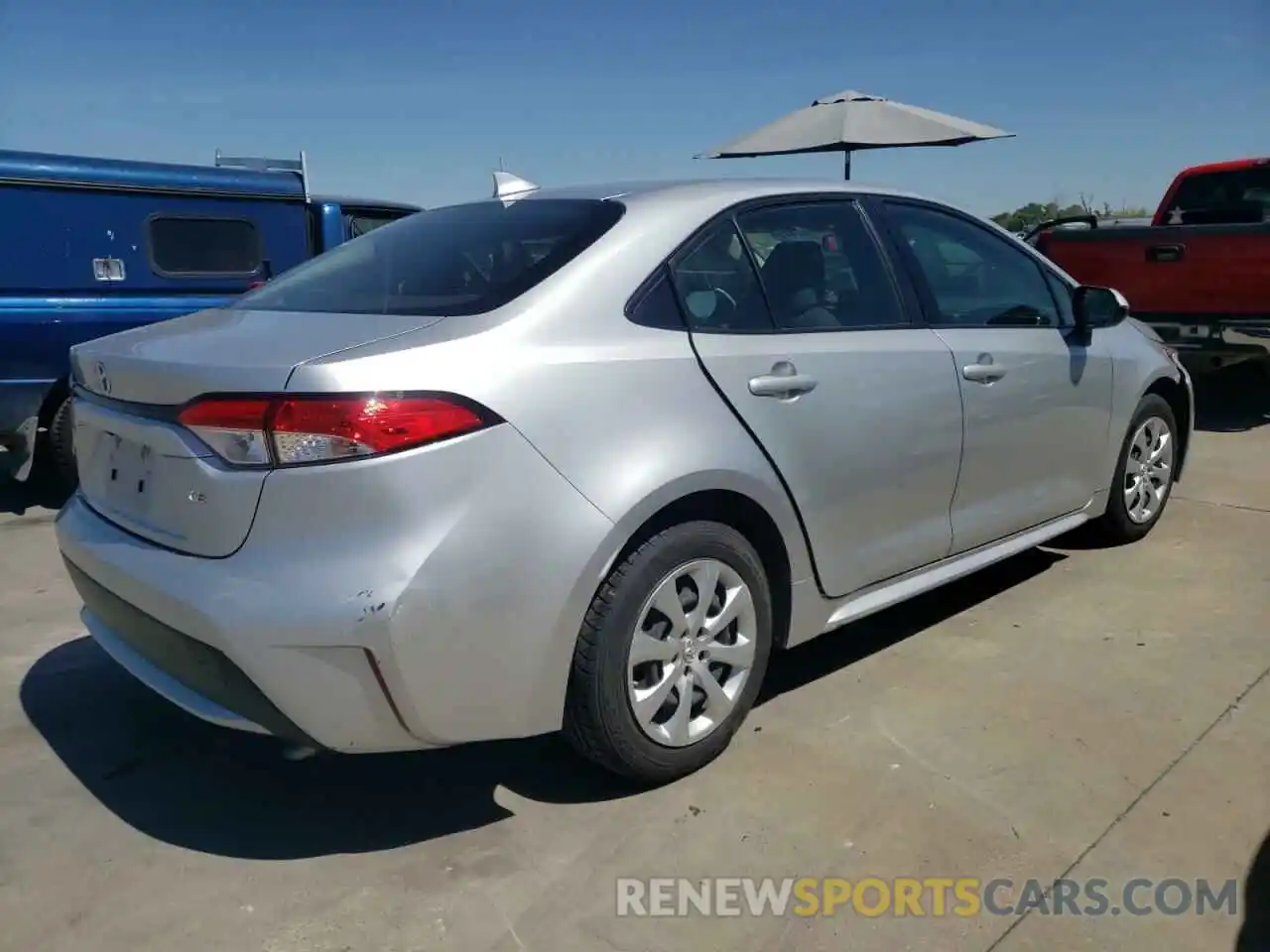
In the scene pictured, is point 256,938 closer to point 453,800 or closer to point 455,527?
point 453,800

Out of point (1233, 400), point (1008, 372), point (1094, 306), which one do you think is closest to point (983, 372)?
point (1008, 372)

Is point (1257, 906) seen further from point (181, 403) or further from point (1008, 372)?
point (181, 403)

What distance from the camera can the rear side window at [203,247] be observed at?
6.20 meters

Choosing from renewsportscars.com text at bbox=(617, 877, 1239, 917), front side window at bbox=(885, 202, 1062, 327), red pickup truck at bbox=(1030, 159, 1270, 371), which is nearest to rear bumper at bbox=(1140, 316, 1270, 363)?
red pickup truck at bbox=(1030, 159, 1270, 371)

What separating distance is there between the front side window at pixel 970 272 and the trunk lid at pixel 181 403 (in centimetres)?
181

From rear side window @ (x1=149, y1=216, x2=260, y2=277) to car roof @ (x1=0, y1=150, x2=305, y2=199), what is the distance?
198 mm

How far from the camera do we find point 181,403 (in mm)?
2318

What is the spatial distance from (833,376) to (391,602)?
1.46 m

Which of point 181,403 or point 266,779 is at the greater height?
point 181,403

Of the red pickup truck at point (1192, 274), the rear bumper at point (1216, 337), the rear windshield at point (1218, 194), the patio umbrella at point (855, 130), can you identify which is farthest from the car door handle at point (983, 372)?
the patio umbrella at point (855, 130)

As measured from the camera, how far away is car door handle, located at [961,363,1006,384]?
345 cm

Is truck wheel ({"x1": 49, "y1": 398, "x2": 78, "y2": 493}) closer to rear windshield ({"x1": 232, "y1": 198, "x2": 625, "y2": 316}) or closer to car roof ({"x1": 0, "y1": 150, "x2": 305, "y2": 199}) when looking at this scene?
car roof ({"x1": 0, "y1": 150, "x2": 305, "y2": 199})

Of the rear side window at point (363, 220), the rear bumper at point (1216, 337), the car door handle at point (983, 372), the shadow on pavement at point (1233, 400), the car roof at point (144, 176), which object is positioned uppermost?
the car roof at point (144, 176)

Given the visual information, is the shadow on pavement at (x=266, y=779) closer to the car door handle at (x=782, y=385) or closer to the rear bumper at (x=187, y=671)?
the rear bumper at (x=187, y=671)
